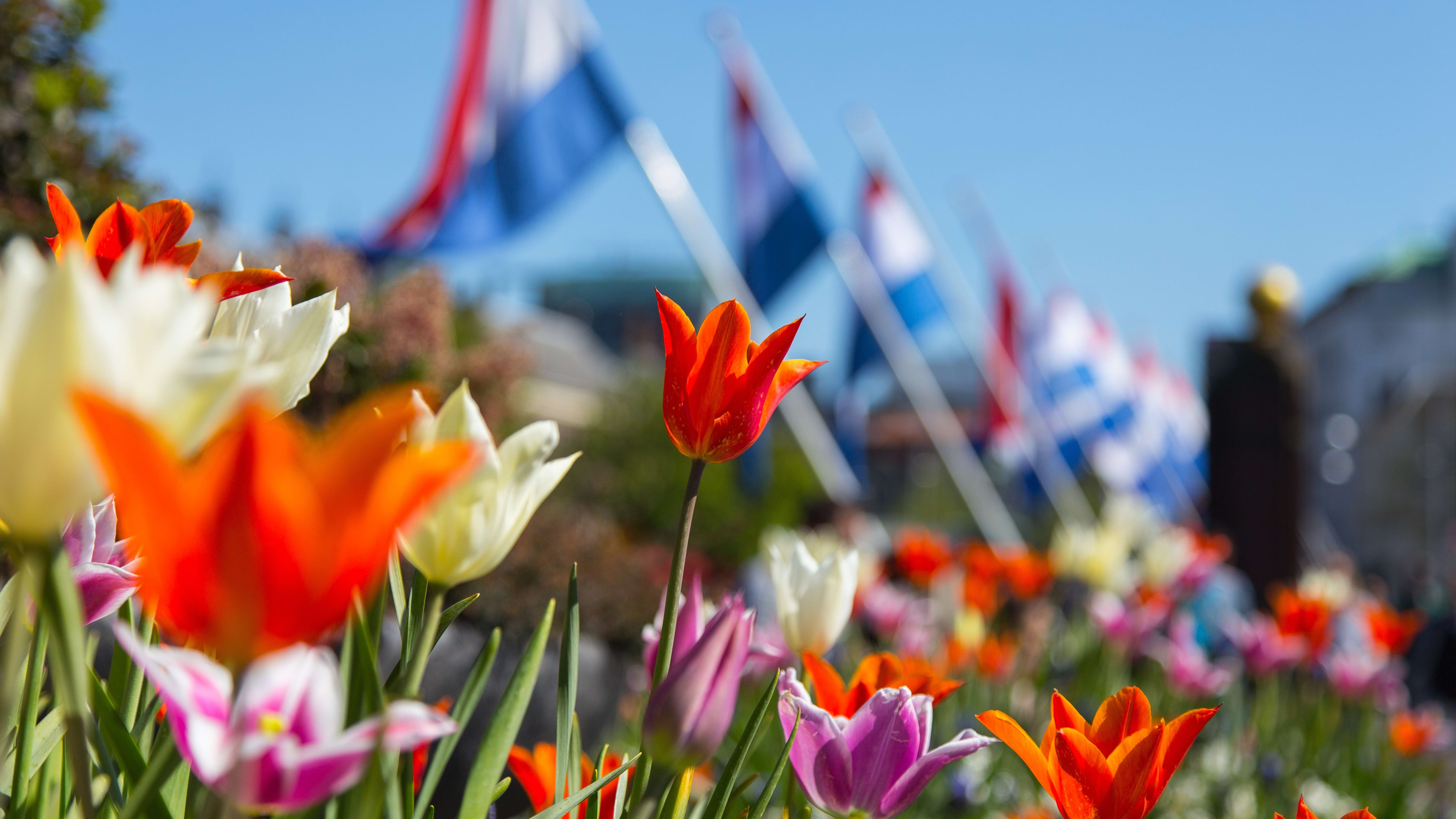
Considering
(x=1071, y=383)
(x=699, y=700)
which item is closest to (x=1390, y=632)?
(x=699, y=700)

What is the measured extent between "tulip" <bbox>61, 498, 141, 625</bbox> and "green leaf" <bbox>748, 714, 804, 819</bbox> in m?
0.41

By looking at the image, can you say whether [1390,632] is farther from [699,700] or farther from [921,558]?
[699,700]

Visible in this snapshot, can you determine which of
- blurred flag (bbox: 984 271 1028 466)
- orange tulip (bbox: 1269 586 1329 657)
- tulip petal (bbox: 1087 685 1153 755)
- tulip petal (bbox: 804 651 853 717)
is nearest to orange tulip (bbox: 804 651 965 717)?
tulip petal (bbox: 804 651 853 717)

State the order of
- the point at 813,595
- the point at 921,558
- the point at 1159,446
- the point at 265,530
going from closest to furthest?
the point at 265,530, the point at 813,595, the point at 921,558, the point at 1159,446

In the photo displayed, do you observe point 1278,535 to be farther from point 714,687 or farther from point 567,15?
point 714,687

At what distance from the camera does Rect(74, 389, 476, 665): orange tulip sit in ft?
1.21

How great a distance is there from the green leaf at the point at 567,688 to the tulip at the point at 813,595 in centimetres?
27

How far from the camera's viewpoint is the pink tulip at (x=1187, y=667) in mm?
3109

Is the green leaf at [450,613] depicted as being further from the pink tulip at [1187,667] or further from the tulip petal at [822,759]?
the pink tulip at [1187,667]

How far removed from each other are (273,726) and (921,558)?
412cm

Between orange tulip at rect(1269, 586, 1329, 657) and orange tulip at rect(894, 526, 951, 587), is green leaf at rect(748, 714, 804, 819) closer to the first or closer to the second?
orange tulip at rect(1269, 586, 1329, 657)

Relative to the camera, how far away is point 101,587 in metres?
0.66

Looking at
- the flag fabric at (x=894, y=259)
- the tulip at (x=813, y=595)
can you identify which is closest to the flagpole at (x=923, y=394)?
the flag fabric at (x=894, y=259)

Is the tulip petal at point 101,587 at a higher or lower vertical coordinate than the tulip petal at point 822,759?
higher
